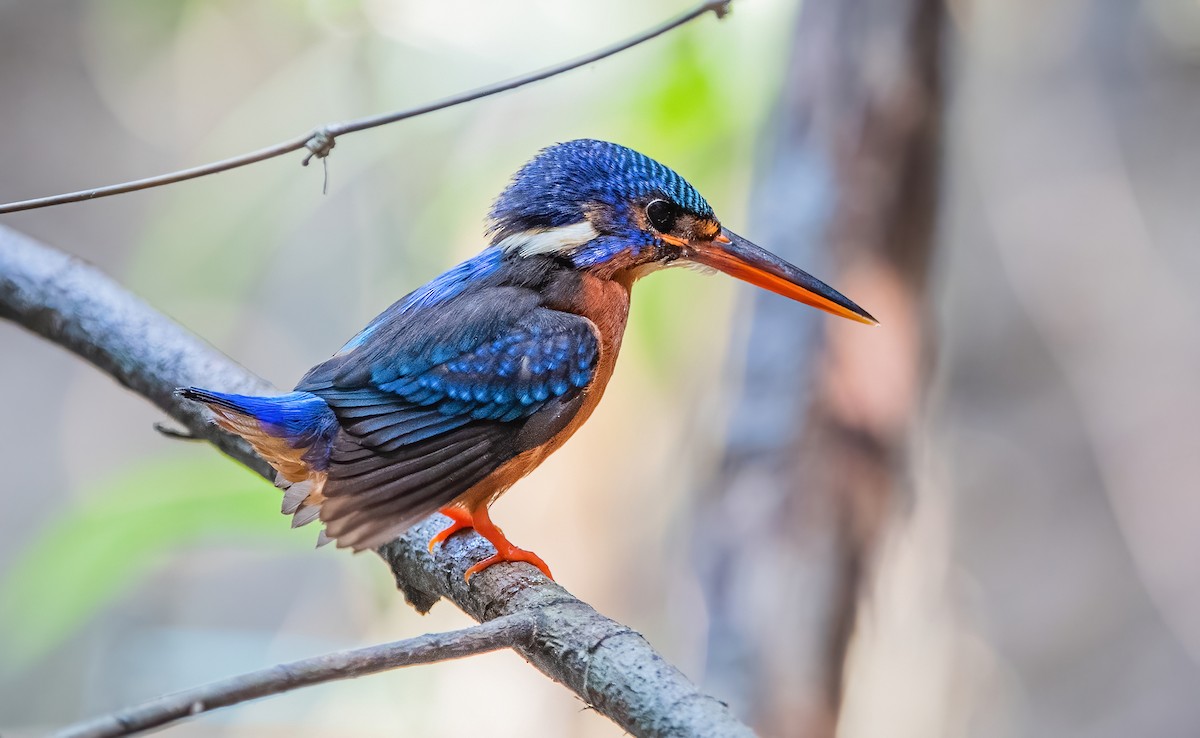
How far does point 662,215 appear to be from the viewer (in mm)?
1917

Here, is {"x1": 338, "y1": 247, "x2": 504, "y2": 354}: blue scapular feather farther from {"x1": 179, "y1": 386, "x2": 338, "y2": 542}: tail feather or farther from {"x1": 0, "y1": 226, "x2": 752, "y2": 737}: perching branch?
{"x1": 0, "y1": 226, "x2": 752, "y2": 737}: perching branch

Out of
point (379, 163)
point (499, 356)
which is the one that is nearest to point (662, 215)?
point (499, 356)

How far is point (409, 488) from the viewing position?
62.2 inches

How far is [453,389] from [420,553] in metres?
0.39

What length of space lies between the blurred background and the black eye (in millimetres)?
1247

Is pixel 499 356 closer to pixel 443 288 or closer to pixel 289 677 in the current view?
pixel 443 288

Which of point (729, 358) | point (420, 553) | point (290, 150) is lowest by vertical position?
point (420, 553)

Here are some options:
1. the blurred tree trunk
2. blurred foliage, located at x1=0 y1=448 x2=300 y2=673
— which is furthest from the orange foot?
the blurred tree trunk

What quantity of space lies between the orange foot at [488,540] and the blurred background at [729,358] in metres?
1.01

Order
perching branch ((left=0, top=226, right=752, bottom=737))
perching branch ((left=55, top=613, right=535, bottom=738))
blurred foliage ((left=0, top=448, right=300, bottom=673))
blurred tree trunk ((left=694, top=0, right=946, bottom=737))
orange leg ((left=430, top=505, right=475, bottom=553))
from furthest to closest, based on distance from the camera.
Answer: blurred tree trunk ((left=694, top=0, right=946, bottom=737))
blurred foliage ((left=0, top=448, right=300, bottom=673))
orange leg ((left=430, top=505, right=475, bottom=553))
perching branch ((left=0, top=226, right=752, bottom=737))
perching branch ((left=55, top=613, right=535, bottom=738))

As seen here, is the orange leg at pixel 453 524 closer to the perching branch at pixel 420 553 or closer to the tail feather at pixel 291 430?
the perching branch at pixel 420 553

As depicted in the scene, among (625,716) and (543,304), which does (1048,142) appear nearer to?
(543,304)

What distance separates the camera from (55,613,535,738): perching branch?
988 millimetres

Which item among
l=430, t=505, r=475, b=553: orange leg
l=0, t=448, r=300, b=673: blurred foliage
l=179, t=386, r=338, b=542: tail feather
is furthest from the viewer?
l=0, t=448, r=300, b=673: blurred foliage
